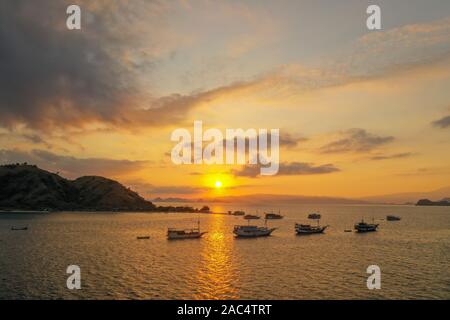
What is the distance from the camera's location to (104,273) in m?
66.7

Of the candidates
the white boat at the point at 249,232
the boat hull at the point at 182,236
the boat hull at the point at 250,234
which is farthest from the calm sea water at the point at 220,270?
the white boat at the point at 249,232

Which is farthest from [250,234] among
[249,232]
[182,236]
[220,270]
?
[220,270]

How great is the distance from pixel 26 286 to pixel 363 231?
473 ft

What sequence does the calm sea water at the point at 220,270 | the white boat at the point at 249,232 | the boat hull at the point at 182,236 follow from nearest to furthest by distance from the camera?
the calm sea water at the point at 220,270, the boat hull at the point at 182,236, the white boat at the point at 249,232

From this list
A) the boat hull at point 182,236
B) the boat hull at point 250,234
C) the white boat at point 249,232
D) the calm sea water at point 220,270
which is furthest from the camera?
the white boat at point 249,232

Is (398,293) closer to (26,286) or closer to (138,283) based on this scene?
(138,283)

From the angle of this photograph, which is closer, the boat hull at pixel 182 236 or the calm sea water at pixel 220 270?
the calm sea water at pixel 220 270

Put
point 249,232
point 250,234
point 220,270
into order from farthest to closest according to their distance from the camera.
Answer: point 249,232 → point 250,234 → point 220,270

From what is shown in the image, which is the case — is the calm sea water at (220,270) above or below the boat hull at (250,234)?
above

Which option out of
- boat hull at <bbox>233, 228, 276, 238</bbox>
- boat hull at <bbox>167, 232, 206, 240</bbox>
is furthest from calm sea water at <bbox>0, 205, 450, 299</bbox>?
boat hull at <bbox>233, 228, 276, 238</bbox>

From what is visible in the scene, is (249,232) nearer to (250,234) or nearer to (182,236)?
(250,234)

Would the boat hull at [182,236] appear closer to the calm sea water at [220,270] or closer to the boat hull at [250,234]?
the calm sea water at [220,270]

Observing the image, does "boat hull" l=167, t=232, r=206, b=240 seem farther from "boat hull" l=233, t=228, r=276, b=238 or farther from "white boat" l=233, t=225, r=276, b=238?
"white boat" l=233, t=225, r=276, b=238
